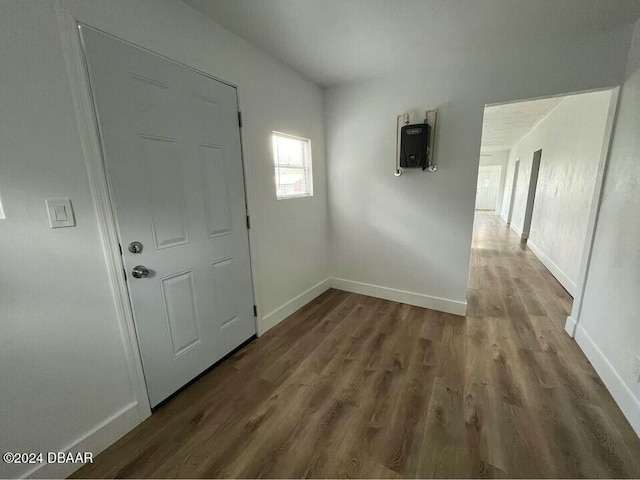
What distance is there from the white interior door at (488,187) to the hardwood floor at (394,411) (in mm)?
9714

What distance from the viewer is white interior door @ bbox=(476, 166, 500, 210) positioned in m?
10.3

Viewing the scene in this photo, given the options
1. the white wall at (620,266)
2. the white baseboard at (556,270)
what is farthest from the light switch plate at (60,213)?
the white baseboard at (556,270)

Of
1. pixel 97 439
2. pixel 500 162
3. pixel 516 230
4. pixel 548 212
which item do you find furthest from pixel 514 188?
pixel 97 439

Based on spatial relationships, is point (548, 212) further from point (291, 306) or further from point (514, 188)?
point (291, 306)

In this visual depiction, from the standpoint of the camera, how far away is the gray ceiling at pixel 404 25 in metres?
1.58

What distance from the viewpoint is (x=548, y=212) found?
429 cm

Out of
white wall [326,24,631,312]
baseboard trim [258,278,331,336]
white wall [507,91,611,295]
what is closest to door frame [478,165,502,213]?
white wall [507,91,611,295]

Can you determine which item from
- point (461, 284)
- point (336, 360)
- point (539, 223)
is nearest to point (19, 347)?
point (336, 360)

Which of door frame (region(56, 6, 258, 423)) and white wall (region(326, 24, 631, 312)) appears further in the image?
white wall (region(326, 24, 631, 312))

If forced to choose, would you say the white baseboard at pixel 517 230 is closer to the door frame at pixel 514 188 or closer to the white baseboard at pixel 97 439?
the door frame at pixel 514 188

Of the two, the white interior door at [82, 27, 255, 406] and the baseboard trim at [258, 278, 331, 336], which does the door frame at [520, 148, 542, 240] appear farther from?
the white interior door at [82, 27, 255, 406]

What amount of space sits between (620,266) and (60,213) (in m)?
3.30

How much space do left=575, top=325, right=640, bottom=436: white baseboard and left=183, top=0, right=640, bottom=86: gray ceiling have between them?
7.68 feet

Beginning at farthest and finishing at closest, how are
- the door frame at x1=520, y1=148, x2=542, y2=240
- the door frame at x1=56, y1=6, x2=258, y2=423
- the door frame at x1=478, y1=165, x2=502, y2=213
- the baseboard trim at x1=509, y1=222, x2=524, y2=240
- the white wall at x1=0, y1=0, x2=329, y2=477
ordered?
the door frame at x1=478, y1=165, x2=502, y2=213
the baseboard trim at x1=509, y1=222, x2=524, y2=240
the door frame at x1=520, y1=148, x2=542, y2=240
the door frame at x1=56, y1=6, x2=258, y2=423
the white wall at x1=0, y1=0, x2=329, y2=477
